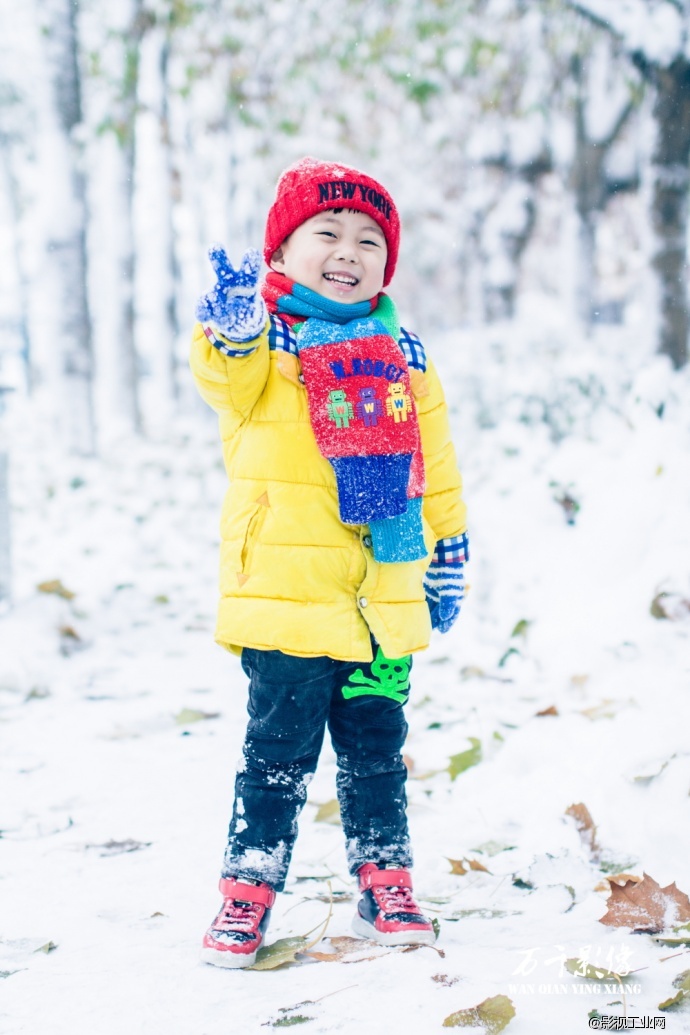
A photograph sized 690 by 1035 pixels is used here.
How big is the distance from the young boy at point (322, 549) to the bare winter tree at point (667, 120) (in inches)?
248

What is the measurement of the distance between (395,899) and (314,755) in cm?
36

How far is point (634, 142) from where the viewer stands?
18.8m

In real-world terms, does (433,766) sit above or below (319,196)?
below

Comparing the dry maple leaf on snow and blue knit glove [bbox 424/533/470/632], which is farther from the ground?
blue knit glove [bbox 424/533/470/632]

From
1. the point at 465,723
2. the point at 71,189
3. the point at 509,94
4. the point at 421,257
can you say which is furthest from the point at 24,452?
the point at 421,257

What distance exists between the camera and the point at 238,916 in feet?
7.04

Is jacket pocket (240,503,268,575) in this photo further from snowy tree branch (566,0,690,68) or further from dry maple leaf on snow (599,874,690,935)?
snowy tree branch (566,0,690,68)

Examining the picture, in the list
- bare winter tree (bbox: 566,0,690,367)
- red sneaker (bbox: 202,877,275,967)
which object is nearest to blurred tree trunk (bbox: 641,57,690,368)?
bare winter tree (bbox: 566,0,690,367)

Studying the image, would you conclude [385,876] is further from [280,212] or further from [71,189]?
[71,189]

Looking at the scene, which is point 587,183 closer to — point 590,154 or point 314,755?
point 590,154

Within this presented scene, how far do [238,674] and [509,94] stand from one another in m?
11.8

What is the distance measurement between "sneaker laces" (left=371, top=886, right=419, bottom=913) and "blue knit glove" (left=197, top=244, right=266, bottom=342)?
1.26 m

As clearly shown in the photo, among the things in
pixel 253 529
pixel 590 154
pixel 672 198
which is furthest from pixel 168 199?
pixel 253 529

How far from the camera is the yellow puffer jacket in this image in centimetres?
214
